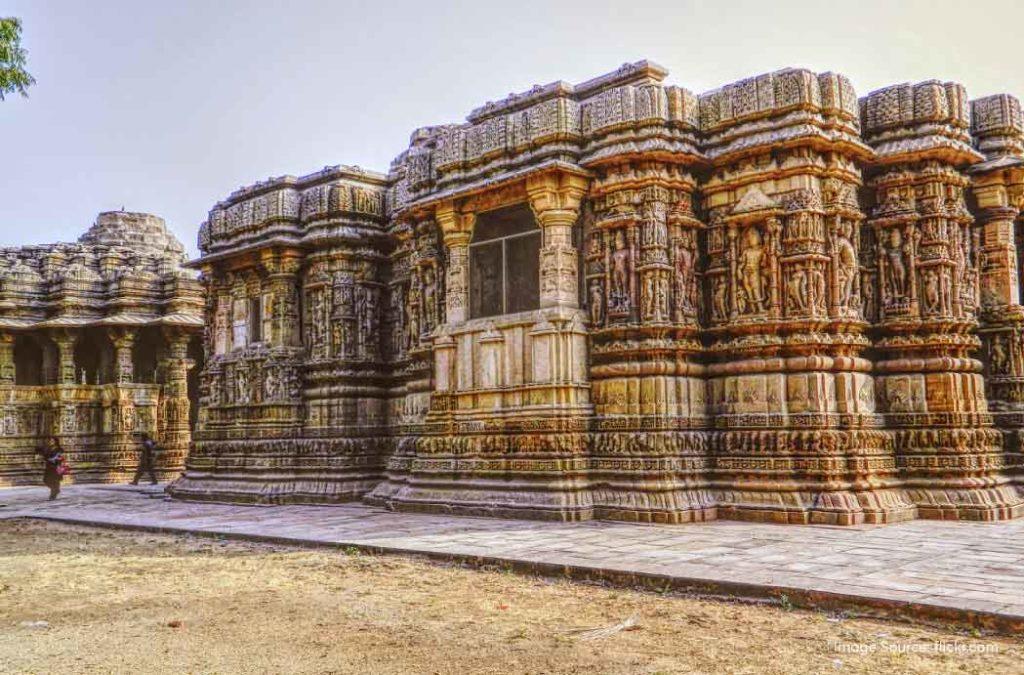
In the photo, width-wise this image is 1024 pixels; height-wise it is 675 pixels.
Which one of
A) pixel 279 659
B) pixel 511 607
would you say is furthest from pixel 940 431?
pixel 279 659

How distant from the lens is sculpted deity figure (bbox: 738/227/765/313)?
12.4 meters

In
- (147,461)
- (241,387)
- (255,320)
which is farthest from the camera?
(147,461)

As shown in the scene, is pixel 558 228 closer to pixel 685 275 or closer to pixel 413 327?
pixel 685 275

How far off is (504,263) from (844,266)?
15.5 ft

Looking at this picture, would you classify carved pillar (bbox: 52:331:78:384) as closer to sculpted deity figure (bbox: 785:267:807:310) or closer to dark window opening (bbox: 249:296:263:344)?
dark window opening (bbox: 249:296:263:344)

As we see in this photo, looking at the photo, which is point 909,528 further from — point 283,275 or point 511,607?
point 283,275

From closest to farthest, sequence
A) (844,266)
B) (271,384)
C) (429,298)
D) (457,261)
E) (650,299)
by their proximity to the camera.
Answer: (844,266) → (650,299) → (457,261) → (429,298) → (271,384)

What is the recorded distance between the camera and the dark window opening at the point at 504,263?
13.7m

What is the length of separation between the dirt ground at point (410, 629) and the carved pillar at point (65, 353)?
2154 centimetres

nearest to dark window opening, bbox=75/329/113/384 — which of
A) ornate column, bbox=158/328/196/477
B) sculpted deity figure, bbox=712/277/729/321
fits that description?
ornate column, bbox=158/328/196/477

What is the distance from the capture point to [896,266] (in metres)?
12.9

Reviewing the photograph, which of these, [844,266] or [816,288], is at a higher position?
[844,266]

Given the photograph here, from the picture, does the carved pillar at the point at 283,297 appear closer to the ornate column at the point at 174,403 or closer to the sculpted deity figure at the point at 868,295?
the sculpted deity figure at the point at 868,295

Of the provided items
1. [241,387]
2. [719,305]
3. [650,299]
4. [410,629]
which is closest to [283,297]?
[241,387]
